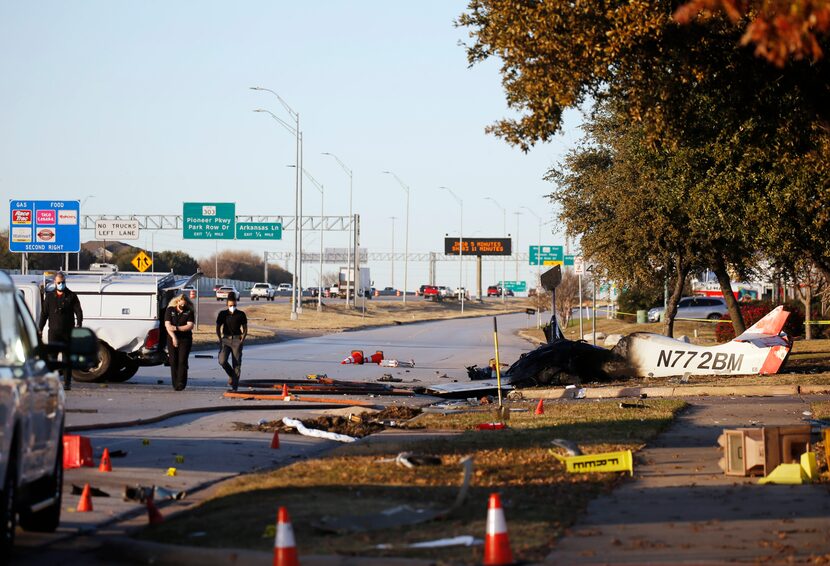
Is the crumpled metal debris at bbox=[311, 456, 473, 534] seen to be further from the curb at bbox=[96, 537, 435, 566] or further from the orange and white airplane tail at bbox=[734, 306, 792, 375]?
the orange and white airplane tail at bbox=[734, 306, 792, 375]

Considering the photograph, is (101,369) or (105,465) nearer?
(105,465)

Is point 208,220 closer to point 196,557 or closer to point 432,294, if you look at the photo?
point 196,557

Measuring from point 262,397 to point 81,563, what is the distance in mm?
13243

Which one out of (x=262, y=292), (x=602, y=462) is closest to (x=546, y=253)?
(x=262, y=292)

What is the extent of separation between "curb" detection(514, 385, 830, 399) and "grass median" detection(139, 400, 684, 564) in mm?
6850

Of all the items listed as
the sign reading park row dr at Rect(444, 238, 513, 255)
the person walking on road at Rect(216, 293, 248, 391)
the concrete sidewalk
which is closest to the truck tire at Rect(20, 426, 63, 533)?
the concrete sidewalk

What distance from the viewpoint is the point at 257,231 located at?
73688 millimetres

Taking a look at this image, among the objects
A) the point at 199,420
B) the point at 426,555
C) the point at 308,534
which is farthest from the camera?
the point at 199,420

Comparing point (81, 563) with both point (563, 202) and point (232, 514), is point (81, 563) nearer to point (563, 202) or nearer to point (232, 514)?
point (232, 514)

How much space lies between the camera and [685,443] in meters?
14.6

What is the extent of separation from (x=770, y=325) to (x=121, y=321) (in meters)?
13.2

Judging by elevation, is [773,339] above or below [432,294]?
below

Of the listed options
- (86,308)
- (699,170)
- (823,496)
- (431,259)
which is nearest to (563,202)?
(699,170)

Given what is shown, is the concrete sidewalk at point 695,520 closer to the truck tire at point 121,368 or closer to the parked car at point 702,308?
the truck tire at point 121,368
